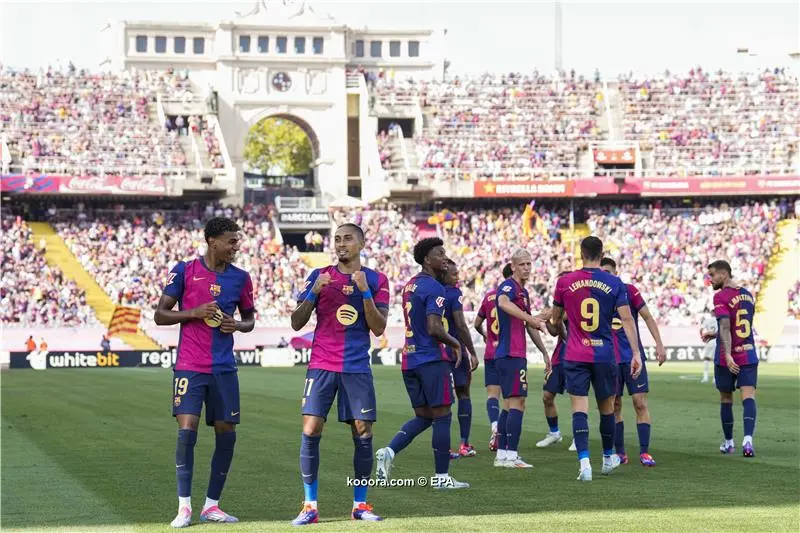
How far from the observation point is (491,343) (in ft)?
53.2

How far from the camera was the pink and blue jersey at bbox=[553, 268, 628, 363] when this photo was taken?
1363 cm

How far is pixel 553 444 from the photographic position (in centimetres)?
1797

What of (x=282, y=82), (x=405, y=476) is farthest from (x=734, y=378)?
(x=282, y=82)

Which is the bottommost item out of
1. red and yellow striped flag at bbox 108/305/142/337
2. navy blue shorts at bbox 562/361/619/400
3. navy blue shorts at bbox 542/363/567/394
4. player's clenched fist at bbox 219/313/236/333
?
red and yellow striped flag at bbox 108/305/142/337

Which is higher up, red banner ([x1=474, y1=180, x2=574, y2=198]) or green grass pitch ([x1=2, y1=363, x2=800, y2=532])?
red banner ([x1=474, y1=180, x2=574, y2=198])

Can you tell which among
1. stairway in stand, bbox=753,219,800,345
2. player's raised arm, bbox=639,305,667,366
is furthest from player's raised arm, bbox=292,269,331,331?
stairway in stand, bbox=753,219,800,345

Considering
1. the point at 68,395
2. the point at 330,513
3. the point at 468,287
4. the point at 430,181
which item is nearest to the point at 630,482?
the point at 330,513

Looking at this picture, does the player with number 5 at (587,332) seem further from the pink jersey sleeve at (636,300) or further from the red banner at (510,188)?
the red banner at (510,188)

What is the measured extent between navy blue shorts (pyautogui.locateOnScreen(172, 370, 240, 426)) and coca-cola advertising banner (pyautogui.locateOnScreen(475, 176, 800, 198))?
5184 centimetres

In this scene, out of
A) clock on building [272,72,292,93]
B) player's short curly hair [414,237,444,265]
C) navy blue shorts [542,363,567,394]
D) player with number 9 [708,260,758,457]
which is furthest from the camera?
clock on building [272,72,292,93]

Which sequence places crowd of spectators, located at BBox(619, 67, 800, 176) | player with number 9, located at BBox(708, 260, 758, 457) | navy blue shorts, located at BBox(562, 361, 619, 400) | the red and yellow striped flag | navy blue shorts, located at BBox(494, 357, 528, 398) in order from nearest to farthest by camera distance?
1. navy blue shorts, located at BBox(562, 361, 619, 400)
2. navy blue shorts, located at BBox(494, 357, 528, 398)
3. player with number 9, located at BBox(708, 260, 758, 457)
4. the red and yellow striped flag
5. crowd of spectators, located at BBox(619, 67, 800, 176)

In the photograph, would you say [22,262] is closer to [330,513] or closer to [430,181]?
[430,181]

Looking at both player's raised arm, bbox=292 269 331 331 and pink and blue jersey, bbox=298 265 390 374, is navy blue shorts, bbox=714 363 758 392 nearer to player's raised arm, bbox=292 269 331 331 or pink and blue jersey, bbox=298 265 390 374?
pink and blue jersey, bbox=298 265 390 374

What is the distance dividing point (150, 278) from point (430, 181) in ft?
48.5
